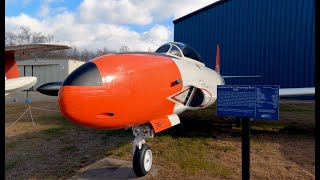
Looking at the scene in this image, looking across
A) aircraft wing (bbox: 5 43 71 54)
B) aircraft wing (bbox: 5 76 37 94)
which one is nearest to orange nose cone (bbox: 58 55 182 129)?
aircraft wing (bbox: 5 43 71 54)

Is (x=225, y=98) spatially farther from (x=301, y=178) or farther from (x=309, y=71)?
(x=309, y=71)

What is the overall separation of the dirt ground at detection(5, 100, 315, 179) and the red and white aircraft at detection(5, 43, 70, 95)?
106 centimetres

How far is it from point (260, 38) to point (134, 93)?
14.0 m

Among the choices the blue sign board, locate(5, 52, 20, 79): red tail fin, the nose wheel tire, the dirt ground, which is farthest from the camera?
locate(5, 52, 20, 79): red tail fin

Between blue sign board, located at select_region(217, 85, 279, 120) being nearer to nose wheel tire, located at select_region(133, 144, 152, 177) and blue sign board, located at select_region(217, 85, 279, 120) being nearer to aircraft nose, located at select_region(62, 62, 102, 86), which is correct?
nose wheel tire, located at select_region(133, 144, 152, 177)

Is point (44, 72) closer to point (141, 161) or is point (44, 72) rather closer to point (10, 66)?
point (10, 66)

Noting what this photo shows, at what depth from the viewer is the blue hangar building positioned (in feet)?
47.0

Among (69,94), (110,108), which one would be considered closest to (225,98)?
(110,108)

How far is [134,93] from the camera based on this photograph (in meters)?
3.70

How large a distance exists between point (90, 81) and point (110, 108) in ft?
1.55

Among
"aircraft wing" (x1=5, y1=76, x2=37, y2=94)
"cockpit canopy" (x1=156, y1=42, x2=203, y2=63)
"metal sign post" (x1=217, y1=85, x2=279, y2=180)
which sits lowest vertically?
"metal sign post" (x1=217, y1=85, x2=279, y2=180)

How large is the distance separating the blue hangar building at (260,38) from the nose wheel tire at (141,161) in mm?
13075

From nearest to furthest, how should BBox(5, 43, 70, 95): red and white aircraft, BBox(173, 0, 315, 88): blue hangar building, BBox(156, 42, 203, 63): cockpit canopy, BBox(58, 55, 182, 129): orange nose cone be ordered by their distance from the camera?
BBox(58, 55, 182, 129): orange nose cone < BBox(5, 43, 70, 95): red and white aircraft < BBox(156, 42, 203, 63): cockpit canopy < BBox(173, 0, 315, 88): blue hangar building

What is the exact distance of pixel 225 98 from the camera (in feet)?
12.6
